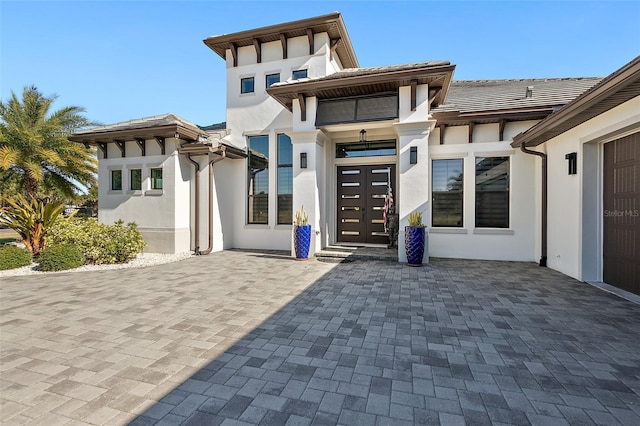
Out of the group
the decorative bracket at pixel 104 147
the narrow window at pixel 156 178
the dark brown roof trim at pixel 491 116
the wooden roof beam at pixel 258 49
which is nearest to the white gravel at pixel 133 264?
the narrow window at pixel 156 178

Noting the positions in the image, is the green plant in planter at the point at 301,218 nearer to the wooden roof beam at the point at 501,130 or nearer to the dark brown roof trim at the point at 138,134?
the dark brown roof trim at the point at 138,134

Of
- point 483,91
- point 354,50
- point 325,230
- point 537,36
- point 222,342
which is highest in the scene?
point 354,50

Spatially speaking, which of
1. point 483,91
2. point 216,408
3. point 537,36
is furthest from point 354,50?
point 216,408

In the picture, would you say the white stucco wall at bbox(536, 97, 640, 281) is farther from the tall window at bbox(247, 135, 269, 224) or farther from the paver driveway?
the tall window at bbox(247, 135, 269, 224)

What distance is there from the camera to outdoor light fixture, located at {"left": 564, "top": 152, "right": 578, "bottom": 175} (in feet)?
18.6

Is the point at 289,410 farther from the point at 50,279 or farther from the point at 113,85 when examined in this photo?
the point at 113,85

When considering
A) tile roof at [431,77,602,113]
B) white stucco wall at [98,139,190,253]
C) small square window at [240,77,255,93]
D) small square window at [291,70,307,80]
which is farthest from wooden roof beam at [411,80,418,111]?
white stucco wall at [98,139,190,253]

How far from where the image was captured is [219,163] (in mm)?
9516

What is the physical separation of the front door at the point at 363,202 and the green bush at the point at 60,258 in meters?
→ 6.82

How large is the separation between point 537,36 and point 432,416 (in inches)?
388

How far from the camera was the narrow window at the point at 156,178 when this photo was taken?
30.0ft

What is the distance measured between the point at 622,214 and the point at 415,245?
3493mm

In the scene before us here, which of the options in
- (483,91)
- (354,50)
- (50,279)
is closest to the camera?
(50,279)

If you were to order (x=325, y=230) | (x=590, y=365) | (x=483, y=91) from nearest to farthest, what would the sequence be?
(x=590, y=365) → (x=325, y=230) → (x=483, y=91)
